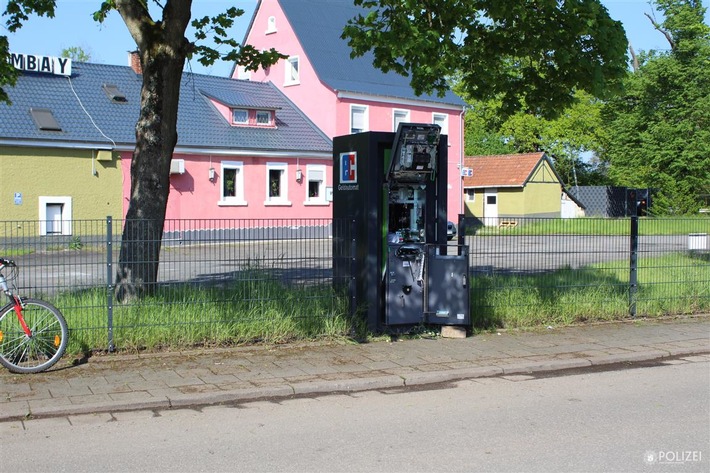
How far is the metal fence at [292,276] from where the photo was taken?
332 inches

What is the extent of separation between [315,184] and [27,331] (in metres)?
26.2

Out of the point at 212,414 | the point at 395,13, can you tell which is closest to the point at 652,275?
the point at 395,13

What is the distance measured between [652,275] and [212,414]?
8.32 meters

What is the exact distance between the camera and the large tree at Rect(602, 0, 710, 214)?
159 ft

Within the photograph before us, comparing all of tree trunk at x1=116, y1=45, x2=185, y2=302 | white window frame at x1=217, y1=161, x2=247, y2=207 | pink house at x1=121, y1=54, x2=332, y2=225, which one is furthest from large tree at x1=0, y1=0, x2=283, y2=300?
white window frame at x1=217, y1=161, x2=247, y2=207

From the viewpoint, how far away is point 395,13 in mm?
11328

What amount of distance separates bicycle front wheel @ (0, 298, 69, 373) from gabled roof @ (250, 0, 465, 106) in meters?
27.4

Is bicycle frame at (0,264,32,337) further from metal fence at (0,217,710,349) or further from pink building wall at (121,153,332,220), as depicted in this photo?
pink building wall at (121,153,332,220)

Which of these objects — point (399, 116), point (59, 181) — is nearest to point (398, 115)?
point (399, 116)

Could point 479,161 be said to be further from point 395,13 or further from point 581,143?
point 395,13

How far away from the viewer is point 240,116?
3272 centimetres

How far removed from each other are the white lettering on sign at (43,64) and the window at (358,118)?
12.6 m

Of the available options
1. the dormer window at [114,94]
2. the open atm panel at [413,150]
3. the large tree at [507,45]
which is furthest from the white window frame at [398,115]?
the open atm panel at [413,150]

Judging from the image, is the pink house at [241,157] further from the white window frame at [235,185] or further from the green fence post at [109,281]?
the green fence post at [109,281]
